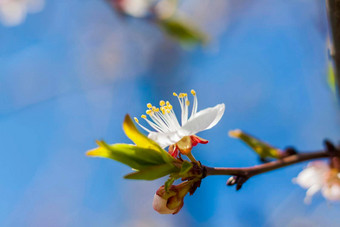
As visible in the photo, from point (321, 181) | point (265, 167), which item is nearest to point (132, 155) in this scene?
point (265, 167)

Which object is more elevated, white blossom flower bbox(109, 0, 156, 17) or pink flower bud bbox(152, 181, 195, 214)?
white blossom flower bbox(109, 0, 156, 17)

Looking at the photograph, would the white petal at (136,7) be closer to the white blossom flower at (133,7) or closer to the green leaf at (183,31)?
the white blossom flower at (133,7)

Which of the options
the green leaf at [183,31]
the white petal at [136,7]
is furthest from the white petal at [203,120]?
the white petal at [136,7]

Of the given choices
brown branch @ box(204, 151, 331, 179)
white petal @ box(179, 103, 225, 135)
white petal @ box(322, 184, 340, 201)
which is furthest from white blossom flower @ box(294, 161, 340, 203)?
white petal @ box(179, 103, 225, 135)

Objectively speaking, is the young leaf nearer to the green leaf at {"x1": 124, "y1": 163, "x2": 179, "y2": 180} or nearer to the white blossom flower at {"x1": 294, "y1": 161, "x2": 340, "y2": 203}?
the green leaf at {"x1": 124, "y1": 163, "x2": 179, "y2": 180}

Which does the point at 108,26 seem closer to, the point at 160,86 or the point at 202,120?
the point at 160,86

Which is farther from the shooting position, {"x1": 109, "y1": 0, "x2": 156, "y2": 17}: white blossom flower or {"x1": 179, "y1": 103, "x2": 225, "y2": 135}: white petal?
{"x1": 109, "y1": 0, "x2": 156, "y2": 17}: white blossom flower

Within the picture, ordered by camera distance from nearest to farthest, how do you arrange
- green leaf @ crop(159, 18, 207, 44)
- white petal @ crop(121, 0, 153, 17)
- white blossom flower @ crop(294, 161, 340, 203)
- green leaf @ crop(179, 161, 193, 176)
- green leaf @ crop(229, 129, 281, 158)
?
green leaf @ crop(179, 161, 193, 176) < green leaf @ crop(229, 129, 281, 158) < white blossom flower @ crop(294, 161, 340, 203) < green leaf @ crop(159, 18, 207, 44) < white petal @ crop(121, 0, 153, 17)
